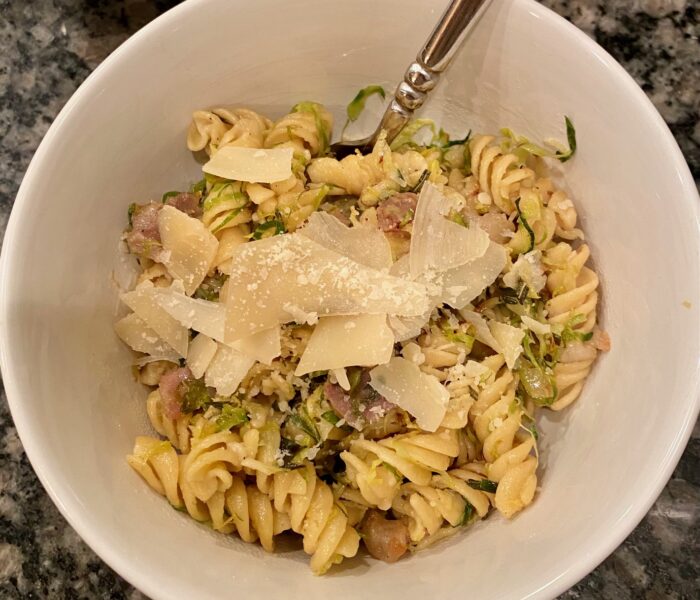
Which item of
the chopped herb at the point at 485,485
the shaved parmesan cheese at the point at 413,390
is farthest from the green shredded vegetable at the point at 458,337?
the chopped herb at the point at 485,485

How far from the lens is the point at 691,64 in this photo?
2318 mm

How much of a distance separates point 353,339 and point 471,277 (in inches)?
13.5

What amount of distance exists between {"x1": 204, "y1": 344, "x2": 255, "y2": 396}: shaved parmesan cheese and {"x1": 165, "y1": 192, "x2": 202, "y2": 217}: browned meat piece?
17.0 inches

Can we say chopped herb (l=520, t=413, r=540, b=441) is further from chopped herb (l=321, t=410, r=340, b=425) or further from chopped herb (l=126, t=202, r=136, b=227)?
chopped herb (l=126, t=202, r=136, b=227)

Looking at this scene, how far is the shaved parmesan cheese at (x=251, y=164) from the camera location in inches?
71.3

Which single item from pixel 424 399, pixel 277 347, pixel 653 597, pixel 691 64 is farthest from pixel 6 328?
pixel 691 64

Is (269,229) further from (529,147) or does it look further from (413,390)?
(529,147)

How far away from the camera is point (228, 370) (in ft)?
5.65

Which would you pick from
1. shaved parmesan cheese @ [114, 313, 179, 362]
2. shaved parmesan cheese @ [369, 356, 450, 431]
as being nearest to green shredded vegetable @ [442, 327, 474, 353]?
shaved parmesan cheese @ [369, 356, 450, 431]

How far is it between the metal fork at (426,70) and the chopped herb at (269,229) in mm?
381

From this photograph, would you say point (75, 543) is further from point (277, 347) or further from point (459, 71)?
point (459, 71)

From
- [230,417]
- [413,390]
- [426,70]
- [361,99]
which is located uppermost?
[426,70]

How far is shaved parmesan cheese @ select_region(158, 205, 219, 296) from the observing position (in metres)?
1.81

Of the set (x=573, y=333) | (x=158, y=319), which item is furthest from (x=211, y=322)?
(x=573, y=333)
